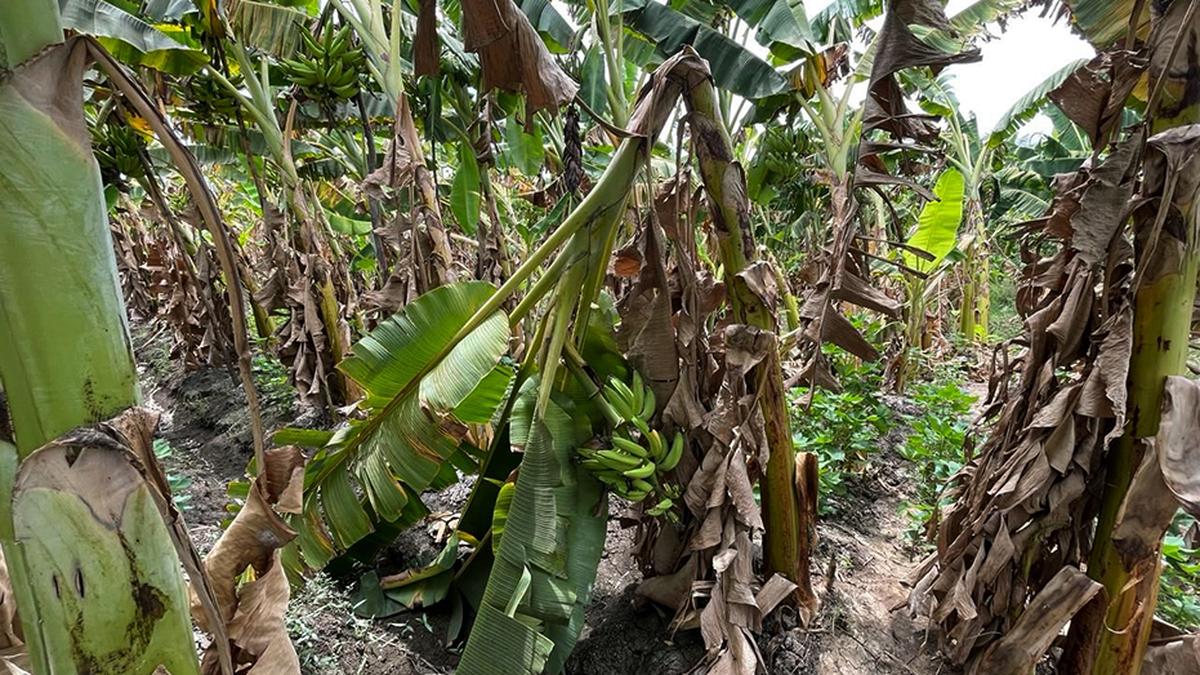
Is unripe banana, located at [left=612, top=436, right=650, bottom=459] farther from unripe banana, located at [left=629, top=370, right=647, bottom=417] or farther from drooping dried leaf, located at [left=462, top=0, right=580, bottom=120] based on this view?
drooping dried leaf, located at [left=462, top=0, right=580, bottom=120]

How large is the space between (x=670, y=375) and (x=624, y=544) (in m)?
0.93

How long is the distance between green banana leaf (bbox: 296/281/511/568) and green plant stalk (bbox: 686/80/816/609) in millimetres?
551

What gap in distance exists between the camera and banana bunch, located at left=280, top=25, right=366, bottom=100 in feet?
8.07

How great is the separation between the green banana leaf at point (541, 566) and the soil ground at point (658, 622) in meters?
0.33

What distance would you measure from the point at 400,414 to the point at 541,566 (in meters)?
0.51

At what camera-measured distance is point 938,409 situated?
9.11 feet

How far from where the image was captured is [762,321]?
1.24 meters

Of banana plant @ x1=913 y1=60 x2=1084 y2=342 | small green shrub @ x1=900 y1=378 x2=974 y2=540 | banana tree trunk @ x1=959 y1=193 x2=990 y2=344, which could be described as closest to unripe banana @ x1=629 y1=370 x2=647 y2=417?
small green shrub @ x1=900 y1=378 x2=974 y2=540

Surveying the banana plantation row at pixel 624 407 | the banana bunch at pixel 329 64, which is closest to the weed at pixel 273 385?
the banana bunch at pixel 329 64

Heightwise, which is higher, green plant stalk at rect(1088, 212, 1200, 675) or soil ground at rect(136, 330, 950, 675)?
green plant stalk at rect(1088, 212, 1200, 675)

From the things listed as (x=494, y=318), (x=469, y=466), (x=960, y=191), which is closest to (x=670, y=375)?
(x=494, y=318)

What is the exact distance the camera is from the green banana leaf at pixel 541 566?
112cm

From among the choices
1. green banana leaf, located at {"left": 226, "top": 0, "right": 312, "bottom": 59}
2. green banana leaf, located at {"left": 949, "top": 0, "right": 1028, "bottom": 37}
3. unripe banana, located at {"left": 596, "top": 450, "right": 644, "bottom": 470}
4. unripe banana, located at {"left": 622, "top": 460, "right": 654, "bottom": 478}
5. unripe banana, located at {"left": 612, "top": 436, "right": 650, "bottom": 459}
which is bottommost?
unripe banana, located at {"left": 622, "top": 460, "right": 654, "bottom": 478}

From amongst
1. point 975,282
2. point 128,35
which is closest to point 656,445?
point 128,35
